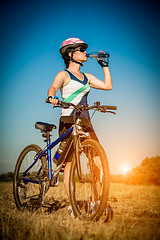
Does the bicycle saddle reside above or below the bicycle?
above

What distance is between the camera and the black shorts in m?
3.79

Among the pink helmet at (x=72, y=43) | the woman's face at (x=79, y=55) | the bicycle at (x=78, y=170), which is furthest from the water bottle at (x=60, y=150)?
the pink helmet at (x=72, y=43)

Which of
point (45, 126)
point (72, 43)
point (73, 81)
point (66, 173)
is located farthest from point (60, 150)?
point (72, 43)

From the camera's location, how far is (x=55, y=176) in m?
3.86

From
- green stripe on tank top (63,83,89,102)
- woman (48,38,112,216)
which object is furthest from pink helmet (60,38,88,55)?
green stripe on tank top (63,83,89,102)

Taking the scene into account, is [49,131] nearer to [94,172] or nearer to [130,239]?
[94,172]

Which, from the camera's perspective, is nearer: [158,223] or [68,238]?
[68,238]

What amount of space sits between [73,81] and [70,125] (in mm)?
733

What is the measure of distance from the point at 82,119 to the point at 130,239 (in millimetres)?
1959

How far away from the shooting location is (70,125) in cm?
388

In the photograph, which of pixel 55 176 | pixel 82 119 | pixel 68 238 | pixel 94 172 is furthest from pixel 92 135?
pixel 68 238

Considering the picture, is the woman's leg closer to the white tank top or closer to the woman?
the woman

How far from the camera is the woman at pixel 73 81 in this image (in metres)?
3.86

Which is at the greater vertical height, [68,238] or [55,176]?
[55,176]
